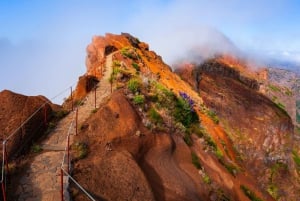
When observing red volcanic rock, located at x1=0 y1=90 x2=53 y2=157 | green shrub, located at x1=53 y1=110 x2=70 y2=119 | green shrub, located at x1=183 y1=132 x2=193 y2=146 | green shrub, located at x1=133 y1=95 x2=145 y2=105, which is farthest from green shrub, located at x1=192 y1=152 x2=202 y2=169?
red volcanic rock, located at x1=0 y1=90 x2=53 y2=157

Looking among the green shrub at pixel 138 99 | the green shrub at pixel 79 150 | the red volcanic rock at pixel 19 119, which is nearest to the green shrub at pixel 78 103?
the red volcanic rock at pixel 19 119

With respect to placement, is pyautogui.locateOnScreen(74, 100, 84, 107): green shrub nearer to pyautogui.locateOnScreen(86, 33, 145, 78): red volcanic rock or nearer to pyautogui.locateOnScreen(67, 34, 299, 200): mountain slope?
pyautogui.locateOnScreen(67, 34, 299, 200): mountain slope

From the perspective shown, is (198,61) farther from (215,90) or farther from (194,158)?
(194,158)

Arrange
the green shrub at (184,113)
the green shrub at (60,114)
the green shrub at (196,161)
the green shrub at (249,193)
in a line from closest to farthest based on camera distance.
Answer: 1. the green shrub at (196,161)
2. the green shrub at (60,114)
3. the green shrub at (249,193)
4. the green shrub at (184,113)

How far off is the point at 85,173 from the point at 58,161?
4.70 ft

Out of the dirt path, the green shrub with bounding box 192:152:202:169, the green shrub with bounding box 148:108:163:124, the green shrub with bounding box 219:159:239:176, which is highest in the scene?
the green shrub with bounding box 148:108:163:124

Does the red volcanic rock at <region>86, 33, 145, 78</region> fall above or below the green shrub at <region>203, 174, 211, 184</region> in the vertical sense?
above

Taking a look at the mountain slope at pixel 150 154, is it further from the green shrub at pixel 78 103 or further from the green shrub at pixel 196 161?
the green shrub at pixel 78 103

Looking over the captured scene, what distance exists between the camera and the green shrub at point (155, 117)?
17.5 meters

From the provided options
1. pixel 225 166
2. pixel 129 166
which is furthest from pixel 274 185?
pixel 129 166

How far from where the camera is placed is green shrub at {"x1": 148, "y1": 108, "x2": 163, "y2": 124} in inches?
688

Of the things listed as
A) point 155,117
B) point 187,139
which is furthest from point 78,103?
point 187,139

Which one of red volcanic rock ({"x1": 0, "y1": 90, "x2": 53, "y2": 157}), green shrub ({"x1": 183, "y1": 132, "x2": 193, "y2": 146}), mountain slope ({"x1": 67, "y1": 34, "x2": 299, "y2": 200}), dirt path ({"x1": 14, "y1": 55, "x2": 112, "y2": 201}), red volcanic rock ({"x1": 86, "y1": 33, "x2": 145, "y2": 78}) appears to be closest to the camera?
dirt path ({"x1": 14, "y1": 55, "x2": 112, "y2": 201})

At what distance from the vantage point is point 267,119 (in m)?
81.2
